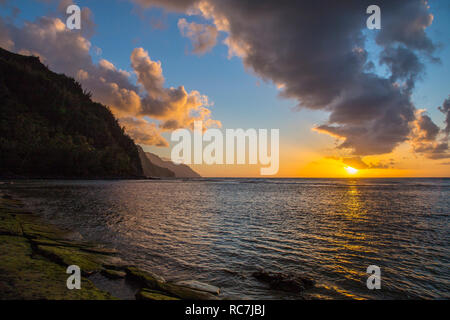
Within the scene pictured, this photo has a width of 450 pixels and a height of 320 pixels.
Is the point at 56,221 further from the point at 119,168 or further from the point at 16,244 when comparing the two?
the point at 119,168

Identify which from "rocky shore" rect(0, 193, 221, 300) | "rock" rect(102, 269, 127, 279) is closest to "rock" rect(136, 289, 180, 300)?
"rocky shore" rect(0, 193, 221, 300)

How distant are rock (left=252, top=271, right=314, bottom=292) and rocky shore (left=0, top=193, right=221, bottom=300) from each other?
8.70ft

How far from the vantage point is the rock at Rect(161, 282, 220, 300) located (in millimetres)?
8586

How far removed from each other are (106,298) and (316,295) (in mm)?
8327

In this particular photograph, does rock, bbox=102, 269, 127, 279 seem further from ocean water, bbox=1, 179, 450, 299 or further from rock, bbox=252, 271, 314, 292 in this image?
rock, bbox=252, 271, 314, 292

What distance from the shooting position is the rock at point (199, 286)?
9398 mm

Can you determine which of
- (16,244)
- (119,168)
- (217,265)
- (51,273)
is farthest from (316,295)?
(119,168)

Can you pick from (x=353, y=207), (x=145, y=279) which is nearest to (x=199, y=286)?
(x=145, y=279)

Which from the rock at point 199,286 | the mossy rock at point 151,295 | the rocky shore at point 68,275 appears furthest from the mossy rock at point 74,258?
the rock at point 199,286

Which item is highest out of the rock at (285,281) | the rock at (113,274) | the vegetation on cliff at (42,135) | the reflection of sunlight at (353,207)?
the vegetation on cliff at (42,135)

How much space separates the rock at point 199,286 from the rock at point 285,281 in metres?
2.60

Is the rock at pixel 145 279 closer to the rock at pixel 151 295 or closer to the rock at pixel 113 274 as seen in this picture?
the rock at pixel 113 274

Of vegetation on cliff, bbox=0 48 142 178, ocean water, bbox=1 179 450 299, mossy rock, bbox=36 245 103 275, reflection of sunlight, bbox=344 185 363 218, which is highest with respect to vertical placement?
vegetation on cliff, bbox=0 48 142 178
